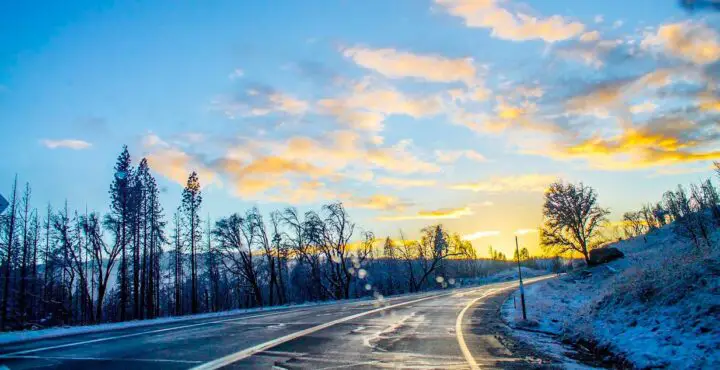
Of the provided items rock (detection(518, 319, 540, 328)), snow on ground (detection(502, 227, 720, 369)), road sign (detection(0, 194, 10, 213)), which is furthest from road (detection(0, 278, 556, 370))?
road sign (detection(0, 194, 10, 213))

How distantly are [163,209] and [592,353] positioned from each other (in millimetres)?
44743

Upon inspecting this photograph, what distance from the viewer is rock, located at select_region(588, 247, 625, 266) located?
41.5 metres

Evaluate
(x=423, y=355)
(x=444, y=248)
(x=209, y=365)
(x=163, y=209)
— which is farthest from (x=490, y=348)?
(x=444, y=248)

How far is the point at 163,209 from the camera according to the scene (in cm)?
4331

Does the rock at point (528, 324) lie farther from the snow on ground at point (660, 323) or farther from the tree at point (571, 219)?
the tree at point (571, 219)

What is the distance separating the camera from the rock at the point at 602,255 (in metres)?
41.5

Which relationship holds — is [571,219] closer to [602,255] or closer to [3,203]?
[602,255]

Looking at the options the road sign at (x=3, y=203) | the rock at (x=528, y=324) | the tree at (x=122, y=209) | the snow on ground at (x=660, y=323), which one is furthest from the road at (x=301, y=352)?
the tree at (x=122, y=209)

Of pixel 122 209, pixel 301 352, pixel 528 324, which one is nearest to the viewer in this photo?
pixel 301 352

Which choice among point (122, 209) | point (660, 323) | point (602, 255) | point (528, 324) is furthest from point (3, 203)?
point (602, 255)

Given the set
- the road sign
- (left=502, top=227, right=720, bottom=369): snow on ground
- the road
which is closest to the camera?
(left=502, top=227, right=720, bottom=369): snow on ground

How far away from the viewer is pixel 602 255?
42.0 m

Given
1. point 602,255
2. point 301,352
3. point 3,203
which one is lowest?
point 602,255

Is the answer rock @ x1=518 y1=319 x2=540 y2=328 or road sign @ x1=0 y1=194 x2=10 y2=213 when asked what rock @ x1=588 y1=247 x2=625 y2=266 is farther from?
road sign @ x1=0 y1=194 x2=10 y2=213
